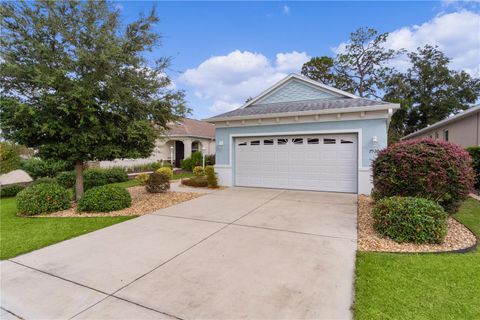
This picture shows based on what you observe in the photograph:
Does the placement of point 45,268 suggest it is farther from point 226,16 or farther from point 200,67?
point 200,67

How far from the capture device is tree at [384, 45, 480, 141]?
1045 inches

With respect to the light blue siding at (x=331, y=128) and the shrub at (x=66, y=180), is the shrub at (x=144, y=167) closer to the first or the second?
the shrub at (x=66, y=180)

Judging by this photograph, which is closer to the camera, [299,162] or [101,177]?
[299,162]

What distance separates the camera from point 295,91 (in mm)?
12445

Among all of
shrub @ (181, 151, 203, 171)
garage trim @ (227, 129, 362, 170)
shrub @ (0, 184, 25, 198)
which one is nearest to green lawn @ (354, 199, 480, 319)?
garage trim @ (227, 129, 362, 170)

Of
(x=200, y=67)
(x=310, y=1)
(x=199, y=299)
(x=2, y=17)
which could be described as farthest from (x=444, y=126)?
(x=2, y=17)

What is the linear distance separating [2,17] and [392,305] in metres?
9.70

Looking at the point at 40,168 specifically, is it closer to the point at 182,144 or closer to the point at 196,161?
the point at 196,161

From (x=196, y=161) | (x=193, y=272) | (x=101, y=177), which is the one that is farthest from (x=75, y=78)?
(x=196, y=161)

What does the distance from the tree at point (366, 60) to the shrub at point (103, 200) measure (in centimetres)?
2531

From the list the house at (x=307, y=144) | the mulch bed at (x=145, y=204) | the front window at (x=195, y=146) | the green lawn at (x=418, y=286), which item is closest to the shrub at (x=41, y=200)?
the mulch bed at (x=145, y=204)

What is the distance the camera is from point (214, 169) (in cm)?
1112

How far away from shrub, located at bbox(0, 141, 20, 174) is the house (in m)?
9.65

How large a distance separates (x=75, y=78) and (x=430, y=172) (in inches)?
342
